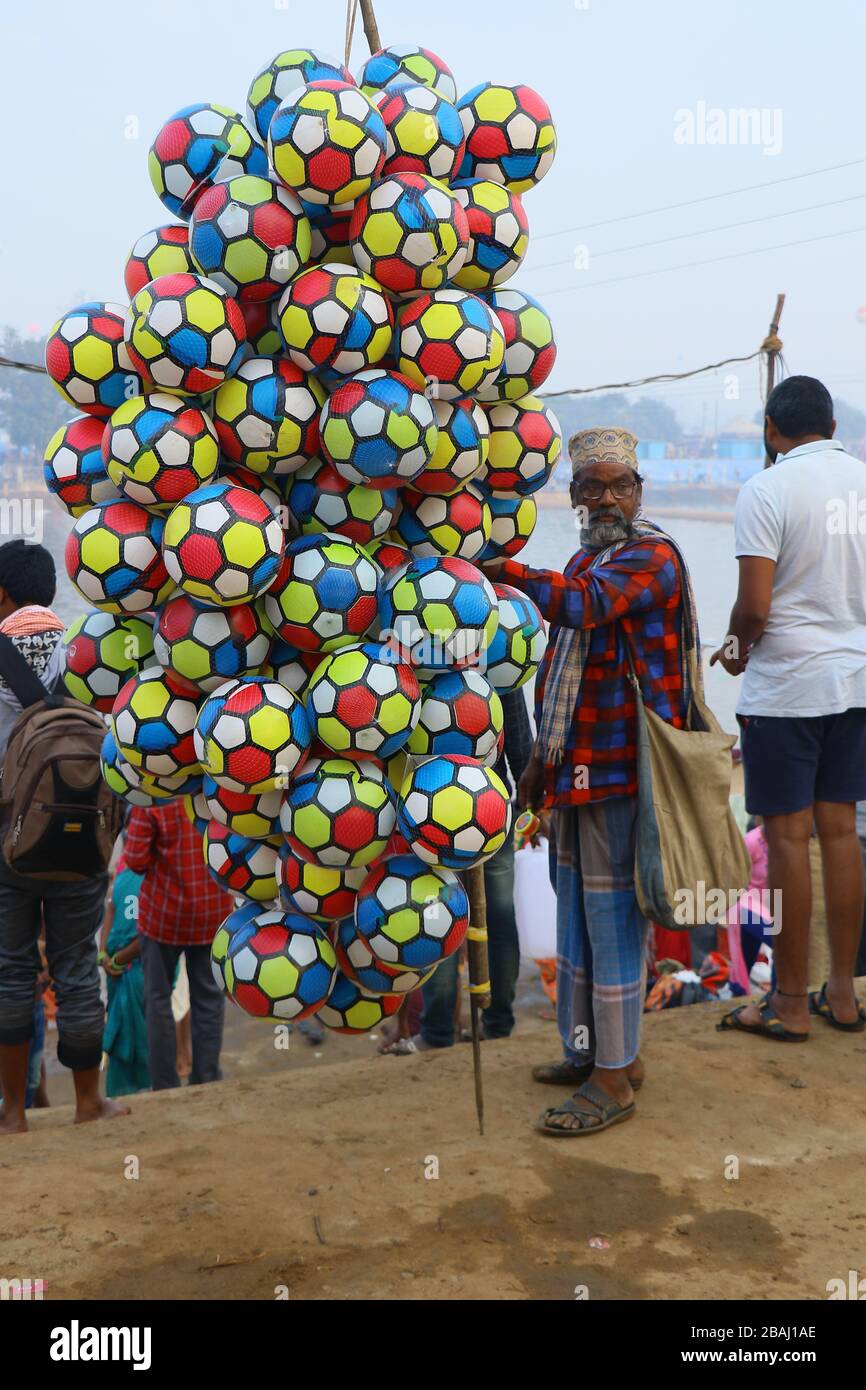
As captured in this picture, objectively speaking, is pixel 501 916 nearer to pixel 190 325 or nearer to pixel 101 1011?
pixel 101 1011

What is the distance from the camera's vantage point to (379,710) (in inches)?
93.9

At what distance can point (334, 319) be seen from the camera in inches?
92.4


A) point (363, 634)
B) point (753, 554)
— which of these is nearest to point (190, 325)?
point (363, 634)

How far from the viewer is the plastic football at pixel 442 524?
8.62 ft

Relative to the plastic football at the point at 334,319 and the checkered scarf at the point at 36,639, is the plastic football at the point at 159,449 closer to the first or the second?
the plastic football at the point at 334,319

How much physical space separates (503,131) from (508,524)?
2.98ft

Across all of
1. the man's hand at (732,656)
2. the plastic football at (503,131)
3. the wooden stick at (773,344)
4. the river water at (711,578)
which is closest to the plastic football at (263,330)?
the plastic football at (503,131)

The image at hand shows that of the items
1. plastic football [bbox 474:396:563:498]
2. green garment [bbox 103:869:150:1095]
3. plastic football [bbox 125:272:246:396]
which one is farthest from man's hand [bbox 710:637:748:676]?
green garment [bbox 103:869:150:1095]

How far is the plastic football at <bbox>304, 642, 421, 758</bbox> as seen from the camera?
2.38 meters

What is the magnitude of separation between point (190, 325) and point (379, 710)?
2.84ft

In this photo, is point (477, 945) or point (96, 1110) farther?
point (96, 1110)

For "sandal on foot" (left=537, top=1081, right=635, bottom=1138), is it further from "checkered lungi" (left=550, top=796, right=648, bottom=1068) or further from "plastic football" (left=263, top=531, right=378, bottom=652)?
"plastic football" (left=263, top=531, right=378, bottom=652)

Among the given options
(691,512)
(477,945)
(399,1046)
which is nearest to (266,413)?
(477,945)

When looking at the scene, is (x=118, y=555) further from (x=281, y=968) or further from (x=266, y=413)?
(x=281, y=968)
